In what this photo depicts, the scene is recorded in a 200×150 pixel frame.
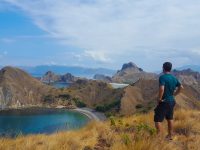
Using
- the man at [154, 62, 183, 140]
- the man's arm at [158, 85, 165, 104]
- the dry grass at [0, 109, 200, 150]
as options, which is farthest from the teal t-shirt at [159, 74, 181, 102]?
the dry grass at [0, 109, 200, 150]

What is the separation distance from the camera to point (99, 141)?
32.3 ft

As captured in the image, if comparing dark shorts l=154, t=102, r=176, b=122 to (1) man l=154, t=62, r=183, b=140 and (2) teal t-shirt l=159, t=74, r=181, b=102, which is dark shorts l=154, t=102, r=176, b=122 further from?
(2) teal t-shirt l=159, t=74, r=181, b=102

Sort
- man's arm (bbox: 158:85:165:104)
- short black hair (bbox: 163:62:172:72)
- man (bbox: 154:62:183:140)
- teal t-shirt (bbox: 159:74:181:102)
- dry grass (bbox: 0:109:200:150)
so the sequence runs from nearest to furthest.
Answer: dry grass (bbox: 0:109:200:150)
man's arm (bbox: 158:85:165:104)
man (bbox: 154:62:183:140)
teal t-shirt (bbox: 159:74:181:102)
short black hair (bbox: 163:62:172:72)

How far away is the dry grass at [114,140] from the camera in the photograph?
26.3 ft

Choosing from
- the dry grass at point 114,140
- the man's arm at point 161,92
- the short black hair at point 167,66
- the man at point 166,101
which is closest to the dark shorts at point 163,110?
the man at point 166,101

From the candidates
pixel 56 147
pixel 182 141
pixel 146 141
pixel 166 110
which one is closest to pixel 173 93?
pixel 166 110

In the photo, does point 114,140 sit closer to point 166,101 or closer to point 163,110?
point 163,110

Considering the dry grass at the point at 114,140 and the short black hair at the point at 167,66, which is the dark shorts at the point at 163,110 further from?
the short black hair at the point at 167,66

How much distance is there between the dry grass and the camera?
8.02 metres

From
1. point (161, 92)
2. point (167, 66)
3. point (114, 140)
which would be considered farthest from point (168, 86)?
point (114, 140)

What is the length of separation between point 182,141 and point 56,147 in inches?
137

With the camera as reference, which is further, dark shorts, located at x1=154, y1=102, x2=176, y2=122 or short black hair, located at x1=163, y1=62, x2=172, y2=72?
short black hair, located at x1=163, y1=62, x2=172, y2=72

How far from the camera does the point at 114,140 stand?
9320 mm

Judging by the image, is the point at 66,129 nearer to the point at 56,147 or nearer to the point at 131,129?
the point at 131,129
